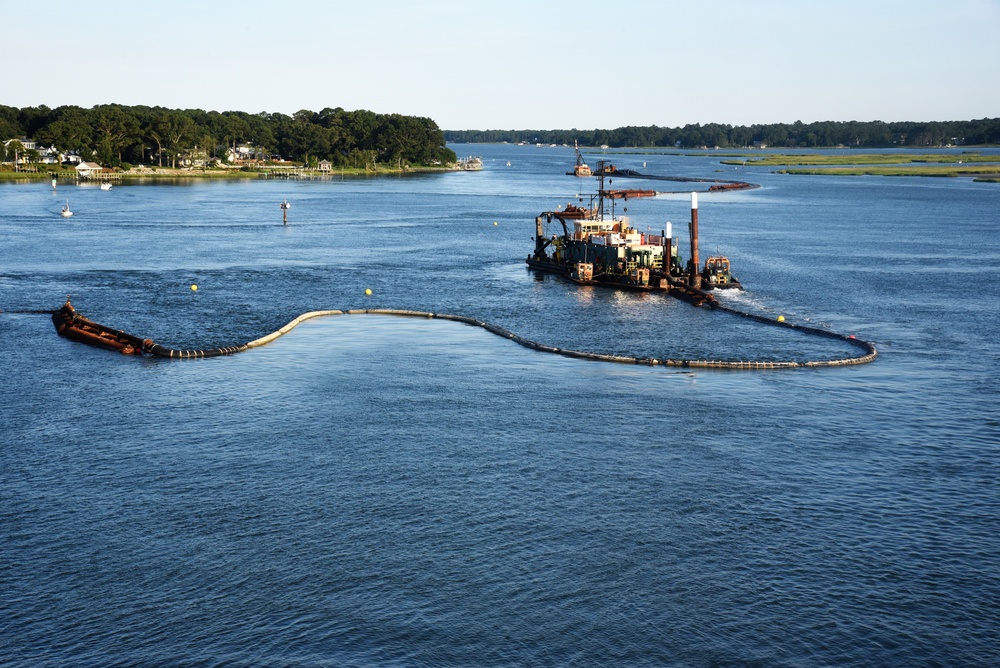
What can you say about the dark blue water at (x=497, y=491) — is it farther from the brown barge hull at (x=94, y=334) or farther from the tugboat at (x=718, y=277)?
the tugboat at (x=718, y=277)

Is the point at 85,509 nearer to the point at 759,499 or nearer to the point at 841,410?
the point at 759,499

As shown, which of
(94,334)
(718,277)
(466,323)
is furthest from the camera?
(718,277)

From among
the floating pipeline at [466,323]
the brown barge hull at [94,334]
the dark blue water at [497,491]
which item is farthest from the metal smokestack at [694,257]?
the brown barge hull at [94,334]

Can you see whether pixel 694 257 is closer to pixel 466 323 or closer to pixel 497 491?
pixel 466 323

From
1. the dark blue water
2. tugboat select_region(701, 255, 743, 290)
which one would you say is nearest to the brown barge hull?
the dark blue water

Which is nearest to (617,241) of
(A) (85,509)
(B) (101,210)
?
(A) (85,509)

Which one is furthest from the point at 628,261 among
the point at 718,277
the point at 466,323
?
the point at 466,323

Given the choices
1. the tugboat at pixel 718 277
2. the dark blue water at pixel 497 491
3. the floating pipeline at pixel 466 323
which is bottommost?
the dark blue water at pixel 497 491
